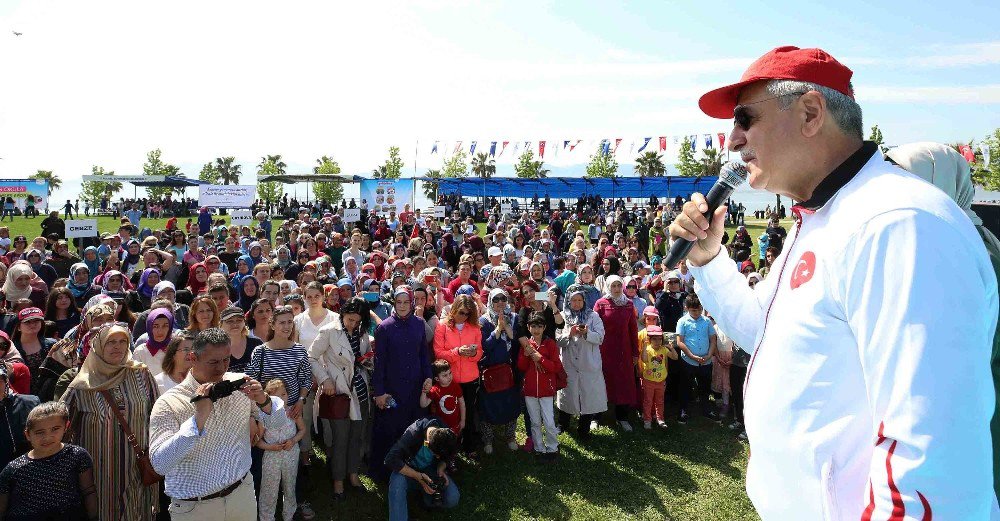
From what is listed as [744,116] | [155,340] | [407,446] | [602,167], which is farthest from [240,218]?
[602,167]

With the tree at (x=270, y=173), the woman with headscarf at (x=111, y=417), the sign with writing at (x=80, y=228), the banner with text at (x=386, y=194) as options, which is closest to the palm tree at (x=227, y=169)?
the tree at (x=270, y=173)

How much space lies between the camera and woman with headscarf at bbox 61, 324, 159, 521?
14.0 feet

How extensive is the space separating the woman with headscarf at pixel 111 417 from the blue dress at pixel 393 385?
2110 millimetres

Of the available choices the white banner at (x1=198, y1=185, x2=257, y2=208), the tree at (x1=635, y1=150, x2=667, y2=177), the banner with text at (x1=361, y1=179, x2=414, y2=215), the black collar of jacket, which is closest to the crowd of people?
the black collar of jacket

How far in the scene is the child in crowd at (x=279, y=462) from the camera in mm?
5070

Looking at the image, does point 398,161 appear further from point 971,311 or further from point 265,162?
point 971,311

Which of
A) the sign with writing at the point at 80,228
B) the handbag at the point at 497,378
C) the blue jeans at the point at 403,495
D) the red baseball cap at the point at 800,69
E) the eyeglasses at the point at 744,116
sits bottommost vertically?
the blue jeans at the point at 403,495

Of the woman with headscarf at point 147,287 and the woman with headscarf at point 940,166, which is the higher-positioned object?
the woman with headscarf at point 940,166

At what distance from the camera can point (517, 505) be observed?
18.6 feet

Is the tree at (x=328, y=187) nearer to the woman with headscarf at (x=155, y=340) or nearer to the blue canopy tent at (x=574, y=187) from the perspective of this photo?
the blue canopy tent at (x=574, y=187)

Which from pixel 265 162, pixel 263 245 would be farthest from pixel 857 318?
pixel 265 162

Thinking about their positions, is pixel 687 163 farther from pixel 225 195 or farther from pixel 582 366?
pixel 582 366

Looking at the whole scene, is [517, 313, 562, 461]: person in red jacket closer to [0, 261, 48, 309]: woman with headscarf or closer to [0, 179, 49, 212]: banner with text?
[0, 261, 48, 309]: woman with headscarf

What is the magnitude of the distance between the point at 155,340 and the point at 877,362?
224 inches
